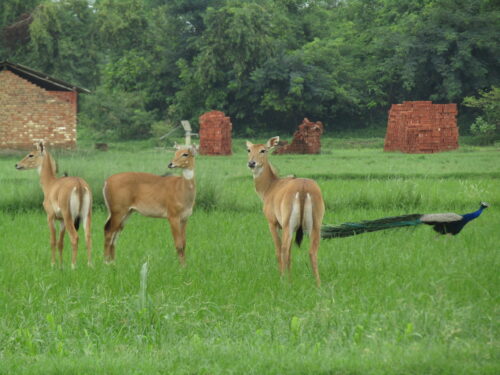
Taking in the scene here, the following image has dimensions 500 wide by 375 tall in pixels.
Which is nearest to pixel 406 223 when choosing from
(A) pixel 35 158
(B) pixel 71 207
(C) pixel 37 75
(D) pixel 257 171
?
(D) pixel 257 171

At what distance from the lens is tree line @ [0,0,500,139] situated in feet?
130

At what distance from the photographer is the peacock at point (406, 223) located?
352 inches

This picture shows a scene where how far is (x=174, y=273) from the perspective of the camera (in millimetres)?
7922

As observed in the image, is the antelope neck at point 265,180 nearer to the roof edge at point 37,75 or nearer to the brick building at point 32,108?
the roof edge at point 37,75

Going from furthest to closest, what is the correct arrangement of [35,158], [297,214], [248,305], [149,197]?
[35,158] < [149,197] < [297,214] < [248,305]

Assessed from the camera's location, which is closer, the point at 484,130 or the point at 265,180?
the point at 265,180

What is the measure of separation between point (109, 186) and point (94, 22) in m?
37.1

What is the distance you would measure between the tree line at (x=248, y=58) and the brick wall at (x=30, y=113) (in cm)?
816

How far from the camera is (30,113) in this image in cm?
3186

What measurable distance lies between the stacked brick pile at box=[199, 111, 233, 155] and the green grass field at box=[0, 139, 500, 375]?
24.6 meters

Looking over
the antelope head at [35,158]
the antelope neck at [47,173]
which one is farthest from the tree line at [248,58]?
the antelope neck at [47,173]

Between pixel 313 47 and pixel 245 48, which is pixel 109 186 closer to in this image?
pixel 245 48

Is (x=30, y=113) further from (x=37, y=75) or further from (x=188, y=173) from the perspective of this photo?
(x=188, y=173)

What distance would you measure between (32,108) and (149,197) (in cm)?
2476
